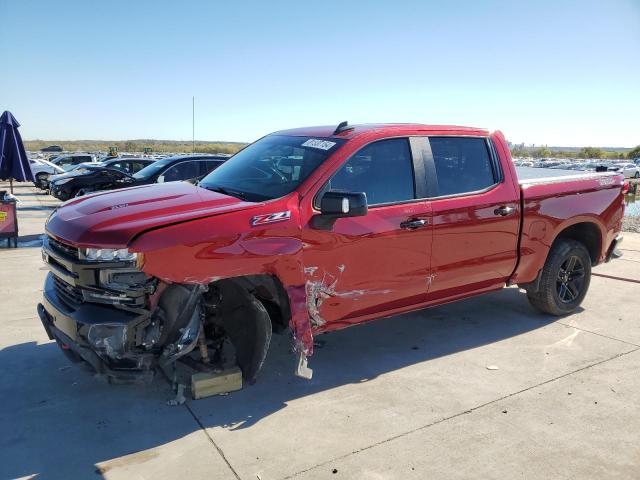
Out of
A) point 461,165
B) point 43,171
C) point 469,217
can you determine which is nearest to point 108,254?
point 469,217

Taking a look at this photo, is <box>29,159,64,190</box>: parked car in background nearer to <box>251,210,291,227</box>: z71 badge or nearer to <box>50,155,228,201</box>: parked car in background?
<box>50,155,228,201</box>: parked car in background

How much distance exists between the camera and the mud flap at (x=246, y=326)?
3826 mm

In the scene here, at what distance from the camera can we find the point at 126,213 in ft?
11.8

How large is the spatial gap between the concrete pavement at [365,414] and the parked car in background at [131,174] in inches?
299

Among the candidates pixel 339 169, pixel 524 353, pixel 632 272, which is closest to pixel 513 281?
pixel 524 353

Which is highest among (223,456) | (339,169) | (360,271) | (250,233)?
(339,169)

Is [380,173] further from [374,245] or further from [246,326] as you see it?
[246,326]

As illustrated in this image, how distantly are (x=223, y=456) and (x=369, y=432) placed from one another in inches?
37.2

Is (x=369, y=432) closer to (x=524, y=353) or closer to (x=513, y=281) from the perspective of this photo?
(x=524, y=353)

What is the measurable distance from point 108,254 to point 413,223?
2.31m

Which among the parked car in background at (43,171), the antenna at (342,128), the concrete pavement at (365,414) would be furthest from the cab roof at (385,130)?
the parked car in background at (43,171)

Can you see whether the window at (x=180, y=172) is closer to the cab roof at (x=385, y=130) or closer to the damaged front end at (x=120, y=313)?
the cab roof at (x=385, y=130)

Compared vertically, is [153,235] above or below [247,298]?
above

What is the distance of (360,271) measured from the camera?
412cm
